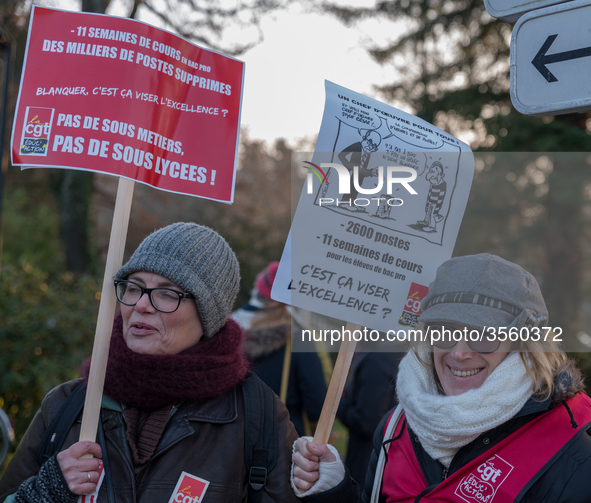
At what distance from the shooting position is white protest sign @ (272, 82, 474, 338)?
2146 millimetres

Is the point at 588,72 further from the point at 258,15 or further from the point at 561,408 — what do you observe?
the point at 258,15

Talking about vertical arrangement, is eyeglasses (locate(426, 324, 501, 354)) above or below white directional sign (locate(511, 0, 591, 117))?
below

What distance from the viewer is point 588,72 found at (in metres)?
1.76

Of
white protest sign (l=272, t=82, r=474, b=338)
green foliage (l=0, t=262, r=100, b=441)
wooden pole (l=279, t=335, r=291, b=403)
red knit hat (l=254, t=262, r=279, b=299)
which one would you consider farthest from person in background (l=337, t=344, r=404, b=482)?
green foliage (l=0, t=262, r=100, b=441)

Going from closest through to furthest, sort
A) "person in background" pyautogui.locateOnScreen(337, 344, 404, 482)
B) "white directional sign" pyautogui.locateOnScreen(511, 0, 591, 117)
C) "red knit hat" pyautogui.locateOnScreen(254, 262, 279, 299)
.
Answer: "white directional sign" pyautogui.locateOnScreen(511, 0, 591, 117) → "person in background" pyautogui.locateOnScreen(337, 344, 404, 482) → "red knit hat" pyautogui.locateOnScreen(254, 262, 279, 299)

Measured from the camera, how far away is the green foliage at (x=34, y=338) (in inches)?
222

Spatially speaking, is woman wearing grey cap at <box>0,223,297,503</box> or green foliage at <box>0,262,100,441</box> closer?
woman wearing grey cap at <box>0,223,297,503</box>

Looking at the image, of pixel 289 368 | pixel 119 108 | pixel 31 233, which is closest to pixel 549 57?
pixel 119 108

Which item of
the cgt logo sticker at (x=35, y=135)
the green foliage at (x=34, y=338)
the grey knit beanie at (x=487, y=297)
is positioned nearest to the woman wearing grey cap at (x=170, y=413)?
the cgt logo sticker at (x=35, y=135)

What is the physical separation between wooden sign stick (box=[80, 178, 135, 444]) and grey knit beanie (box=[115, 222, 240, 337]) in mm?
65

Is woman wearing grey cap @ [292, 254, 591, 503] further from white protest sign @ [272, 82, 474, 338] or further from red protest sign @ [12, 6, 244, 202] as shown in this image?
red protest sign @ [12, 6, 244, 202]

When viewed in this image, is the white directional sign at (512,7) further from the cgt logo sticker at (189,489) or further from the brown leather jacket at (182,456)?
the cgt logo sticker at (189,489)

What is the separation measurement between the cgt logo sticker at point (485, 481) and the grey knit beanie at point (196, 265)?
104 cm

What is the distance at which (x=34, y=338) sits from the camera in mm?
5906
